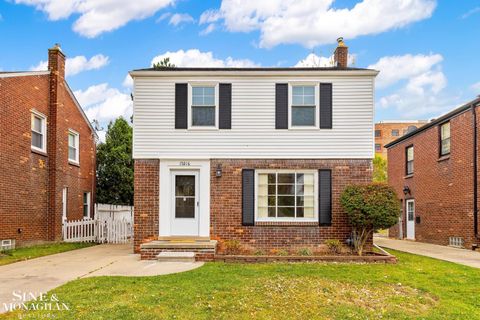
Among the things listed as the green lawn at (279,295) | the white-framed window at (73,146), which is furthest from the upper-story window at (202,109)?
the white-framed window at (73,146)

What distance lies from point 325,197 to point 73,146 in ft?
38.7

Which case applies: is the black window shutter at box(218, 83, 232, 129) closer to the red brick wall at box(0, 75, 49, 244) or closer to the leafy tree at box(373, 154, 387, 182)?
the red brick wall at box(0, 75, 49, 244)

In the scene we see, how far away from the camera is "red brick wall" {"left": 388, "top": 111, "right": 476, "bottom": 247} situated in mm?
14164

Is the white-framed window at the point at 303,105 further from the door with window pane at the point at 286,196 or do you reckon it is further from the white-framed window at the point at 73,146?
the white-framed window at the point at 73,146

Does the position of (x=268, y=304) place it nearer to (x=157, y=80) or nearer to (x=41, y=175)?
(x=157, y=80)

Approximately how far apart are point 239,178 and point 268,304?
586cm

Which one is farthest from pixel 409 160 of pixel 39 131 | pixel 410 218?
pixel 39 131

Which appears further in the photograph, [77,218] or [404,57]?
[404,57]

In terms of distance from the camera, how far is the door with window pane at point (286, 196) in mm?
11617

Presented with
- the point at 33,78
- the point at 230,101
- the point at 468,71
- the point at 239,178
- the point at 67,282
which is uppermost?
the point at 468,71

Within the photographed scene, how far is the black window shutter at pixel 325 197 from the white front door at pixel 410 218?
9452mm

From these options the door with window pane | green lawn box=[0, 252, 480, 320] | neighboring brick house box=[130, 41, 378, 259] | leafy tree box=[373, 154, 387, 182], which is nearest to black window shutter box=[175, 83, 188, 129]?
neighboring brick house box=[130, 41, 378, 259]

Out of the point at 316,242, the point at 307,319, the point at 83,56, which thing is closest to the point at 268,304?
the point at 307,319

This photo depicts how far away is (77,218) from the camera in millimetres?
17391
